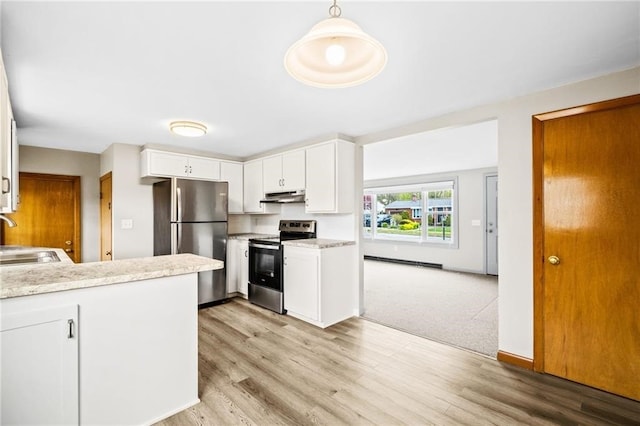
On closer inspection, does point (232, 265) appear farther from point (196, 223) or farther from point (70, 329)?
point (70, 329)

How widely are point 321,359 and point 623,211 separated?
8.33 feet

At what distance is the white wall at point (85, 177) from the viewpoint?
4152 millimetres

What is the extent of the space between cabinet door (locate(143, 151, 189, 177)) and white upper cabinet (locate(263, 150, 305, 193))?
115 cm

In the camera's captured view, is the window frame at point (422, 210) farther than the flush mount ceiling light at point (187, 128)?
Yes

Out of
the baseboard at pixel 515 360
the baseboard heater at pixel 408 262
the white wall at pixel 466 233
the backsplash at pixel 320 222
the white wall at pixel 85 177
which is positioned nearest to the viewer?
the baseboard at pixel 515 360

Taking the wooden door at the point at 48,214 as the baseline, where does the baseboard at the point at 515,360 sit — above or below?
below

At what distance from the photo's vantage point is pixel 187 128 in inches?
119

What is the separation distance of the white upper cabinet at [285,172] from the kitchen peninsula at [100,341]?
2.14m

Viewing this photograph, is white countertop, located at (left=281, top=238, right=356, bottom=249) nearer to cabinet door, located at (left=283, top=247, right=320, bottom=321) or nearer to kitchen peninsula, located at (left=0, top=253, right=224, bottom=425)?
cabinet door, located at (left=283, top=247, right=320, bottom=321)

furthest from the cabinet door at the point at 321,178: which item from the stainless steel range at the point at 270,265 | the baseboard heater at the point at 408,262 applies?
the baseboard heater at the point at 408,262

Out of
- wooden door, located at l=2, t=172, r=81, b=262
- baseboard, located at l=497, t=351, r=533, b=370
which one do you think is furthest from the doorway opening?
wooden door, located at l=2, t=172, r=81, b=262

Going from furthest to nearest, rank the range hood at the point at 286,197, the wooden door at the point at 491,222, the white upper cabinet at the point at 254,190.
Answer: the wooden door at the point at 491,222 → the white upper cabinet at the point at 254,190 → the range hood at the point at 286,197

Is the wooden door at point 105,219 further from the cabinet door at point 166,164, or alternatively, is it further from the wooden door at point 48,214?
the cabinet door at point 166,164

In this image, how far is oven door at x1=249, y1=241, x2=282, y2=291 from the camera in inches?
147
